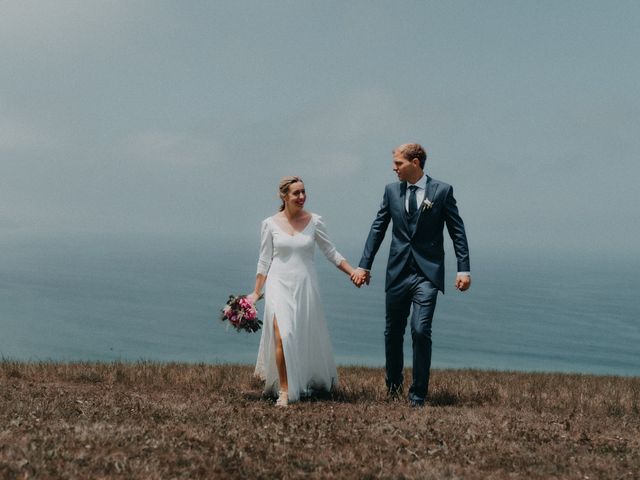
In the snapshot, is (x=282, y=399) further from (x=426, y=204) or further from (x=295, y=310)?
(x=426, y=204)

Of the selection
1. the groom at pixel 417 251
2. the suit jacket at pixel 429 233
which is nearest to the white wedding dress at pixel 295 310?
the groom at pixel 417 251

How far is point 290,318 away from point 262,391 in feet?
5.84

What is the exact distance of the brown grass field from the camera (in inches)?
246

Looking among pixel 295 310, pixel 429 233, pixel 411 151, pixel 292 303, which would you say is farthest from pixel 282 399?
pixel 411 151

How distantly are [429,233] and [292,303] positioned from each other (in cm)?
236

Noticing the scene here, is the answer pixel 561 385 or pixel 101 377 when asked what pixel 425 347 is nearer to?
pixel 561 385

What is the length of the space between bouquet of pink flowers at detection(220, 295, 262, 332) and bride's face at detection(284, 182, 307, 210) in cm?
170

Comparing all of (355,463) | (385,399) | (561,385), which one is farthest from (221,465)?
(561,385)

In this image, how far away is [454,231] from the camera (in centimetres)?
1034

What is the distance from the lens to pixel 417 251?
10.2m

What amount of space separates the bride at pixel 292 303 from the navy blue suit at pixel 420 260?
0.88 metres

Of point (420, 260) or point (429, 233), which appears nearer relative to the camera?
point (420, 260)

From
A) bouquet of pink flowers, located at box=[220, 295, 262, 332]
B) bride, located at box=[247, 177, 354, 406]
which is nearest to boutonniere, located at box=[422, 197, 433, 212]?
bride, located at box=[247, 177, 354, 406]

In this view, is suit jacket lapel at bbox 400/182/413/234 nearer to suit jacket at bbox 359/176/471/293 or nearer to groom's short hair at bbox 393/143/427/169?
suit jacket at bbox 359/176/471/293
